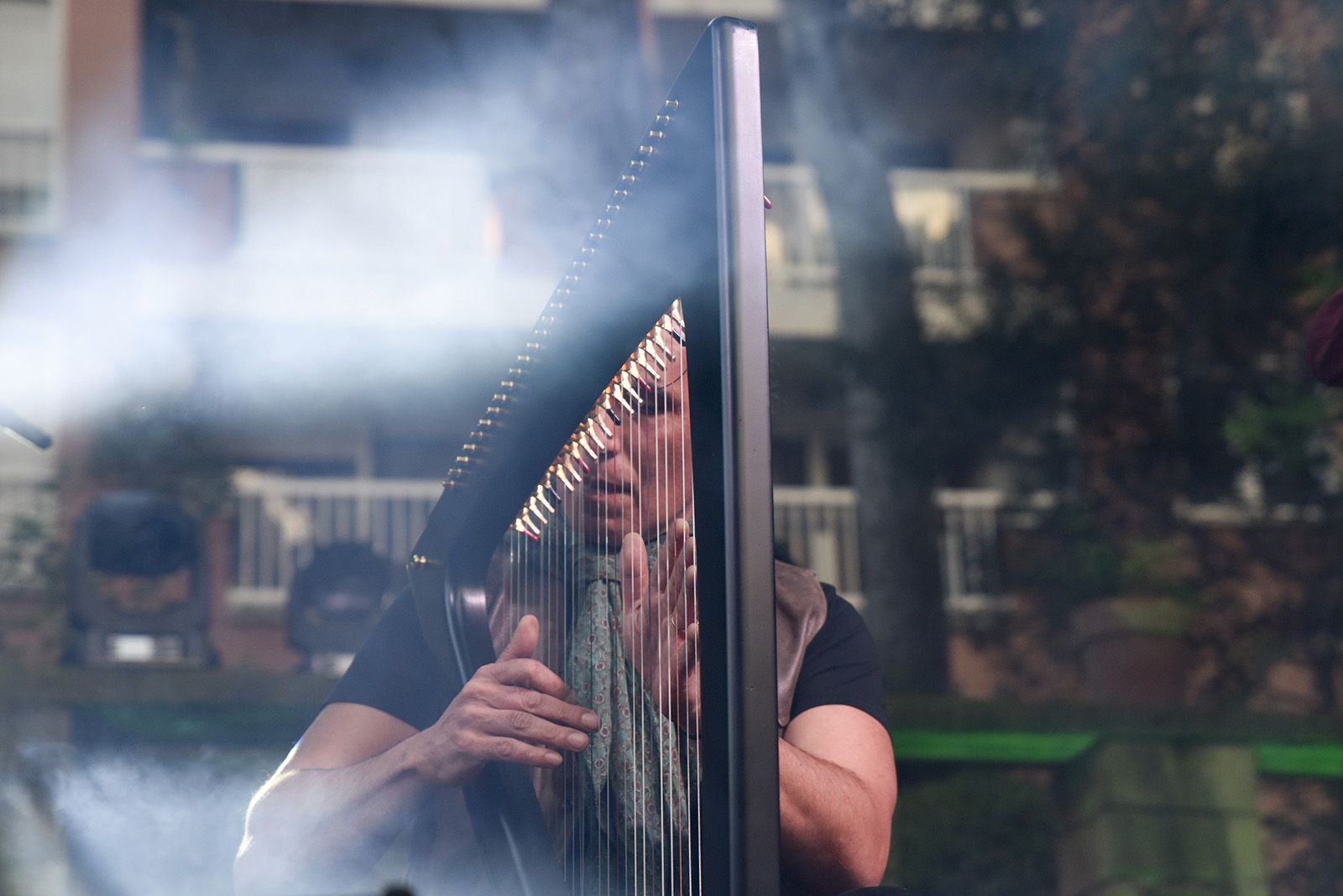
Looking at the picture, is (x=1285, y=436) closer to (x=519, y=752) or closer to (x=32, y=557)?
(x=519, y=752)

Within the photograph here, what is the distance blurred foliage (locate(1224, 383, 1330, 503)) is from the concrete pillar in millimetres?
3496

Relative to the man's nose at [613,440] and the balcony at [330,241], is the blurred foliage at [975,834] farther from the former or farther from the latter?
the balcony at [330,241]

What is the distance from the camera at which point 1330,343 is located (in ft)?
4.74

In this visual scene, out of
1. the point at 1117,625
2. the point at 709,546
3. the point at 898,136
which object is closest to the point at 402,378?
the point at 898,136

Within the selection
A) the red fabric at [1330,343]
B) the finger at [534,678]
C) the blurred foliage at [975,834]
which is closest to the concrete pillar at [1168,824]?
the blurred foliage at [975,834]

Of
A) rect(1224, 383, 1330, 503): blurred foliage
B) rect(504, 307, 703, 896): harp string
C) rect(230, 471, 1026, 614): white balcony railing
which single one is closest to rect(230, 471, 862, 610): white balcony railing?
rect(230, 471, 1026, 614): white balcony railing

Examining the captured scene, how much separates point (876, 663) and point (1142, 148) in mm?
5024

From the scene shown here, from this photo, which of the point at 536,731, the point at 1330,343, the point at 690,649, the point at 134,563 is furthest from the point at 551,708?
the point at 134,563

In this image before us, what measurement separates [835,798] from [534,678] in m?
0.28

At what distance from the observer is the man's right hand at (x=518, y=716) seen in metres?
1.11

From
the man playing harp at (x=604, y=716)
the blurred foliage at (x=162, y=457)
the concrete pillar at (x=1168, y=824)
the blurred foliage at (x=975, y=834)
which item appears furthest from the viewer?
the blurred foliage at (x=162, y=457)

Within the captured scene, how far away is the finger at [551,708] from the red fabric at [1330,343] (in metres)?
0.84

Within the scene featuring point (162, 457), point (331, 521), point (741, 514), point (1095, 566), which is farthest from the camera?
point (331, 521)

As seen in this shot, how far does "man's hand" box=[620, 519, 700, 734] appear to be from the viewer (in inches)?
35.3
